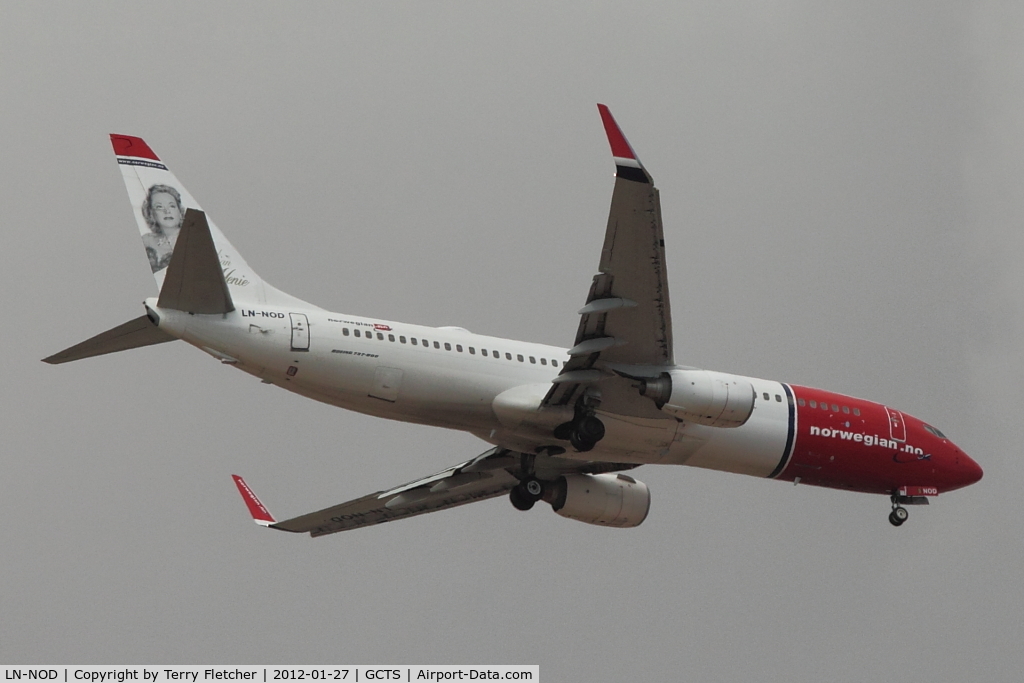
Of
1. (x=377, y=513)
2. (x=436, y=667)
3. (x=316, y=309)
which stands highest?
(x=316, y=309)

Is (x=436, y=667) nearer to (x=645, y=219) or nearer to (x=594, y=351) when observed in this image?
(x=594, y=351)

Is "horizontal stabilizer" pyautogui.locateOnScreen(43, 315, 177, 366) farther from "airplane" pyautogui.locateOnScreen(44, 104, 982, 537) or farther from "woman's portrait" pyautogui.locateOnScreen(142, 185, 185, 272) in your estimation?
"woman's portrait" pyautogui.locateOnScreen(142, 185, 185, 272)

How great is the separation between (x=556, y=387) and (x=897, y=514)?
34.2 feet

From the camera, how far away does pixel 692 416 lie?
30.1 meters

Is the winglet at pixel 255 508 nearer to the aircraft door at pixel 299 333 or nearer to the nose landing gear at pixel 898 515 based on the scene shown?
the aircraft door at pixel 299 333

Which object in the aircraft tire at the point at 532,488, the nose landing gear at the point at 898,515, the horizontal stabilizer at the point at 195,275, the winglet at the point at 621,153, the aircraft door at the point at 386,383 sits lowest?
the nose landing gear at the point at 898,515

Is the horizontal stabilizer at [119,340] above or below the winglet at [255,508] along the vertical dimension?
above

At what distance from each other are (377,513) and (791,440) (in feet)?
36.3

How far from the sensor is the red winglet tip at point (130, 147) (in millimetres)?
29641

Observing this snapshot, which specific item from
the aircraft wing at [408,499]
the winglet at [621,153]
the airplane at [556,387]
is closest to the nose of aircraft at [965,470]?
the airplane at [556,387]

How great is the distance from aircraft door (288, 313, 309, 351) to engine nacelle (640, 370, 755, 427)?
23.5ft

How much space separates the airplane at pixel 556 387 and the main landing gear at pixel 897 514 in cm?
4

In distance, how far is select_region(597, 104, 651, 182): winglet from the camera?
24594 millimetres

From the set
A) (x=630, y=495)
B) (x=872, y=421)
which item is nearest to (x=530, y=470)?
(x=630, y=495)
